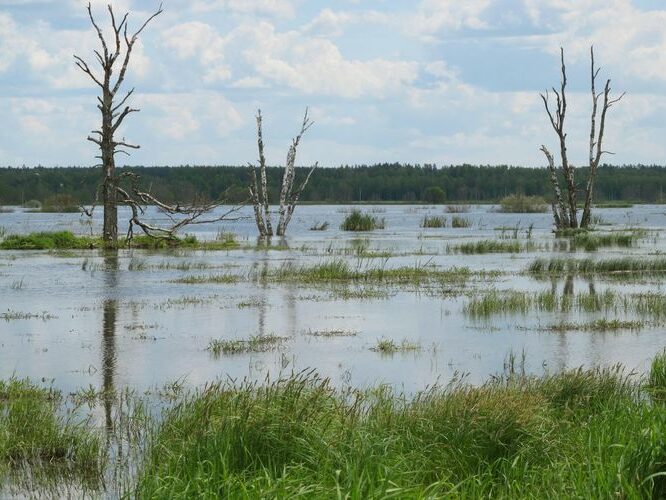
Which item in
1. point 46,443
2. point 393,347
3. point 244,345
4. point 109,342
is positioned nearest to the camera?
point 46,443

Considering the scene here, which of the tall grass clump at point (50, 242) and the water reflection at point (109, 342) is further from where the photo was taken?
the tall grass clump at point (50, 242)

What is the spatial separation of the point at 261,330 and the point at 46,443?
26.7 ft

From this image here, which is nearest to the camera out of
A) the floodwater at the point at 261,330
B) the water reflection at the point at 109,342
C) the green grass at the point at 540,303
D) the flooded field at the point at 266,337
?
the flooded field at the point at 266,337

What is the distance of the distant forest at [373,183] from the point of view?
140000 millimetres

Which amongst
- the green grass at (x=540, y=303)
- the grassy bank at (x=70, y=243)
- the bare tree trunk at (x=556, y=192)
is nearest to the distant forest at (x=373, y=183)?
the bare tree trunk at (x=556, y=192)

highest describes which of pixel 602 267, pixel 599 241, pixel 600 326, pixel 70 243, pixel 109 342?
pixel 599 241

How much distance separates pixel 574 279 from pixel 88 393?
16.8m

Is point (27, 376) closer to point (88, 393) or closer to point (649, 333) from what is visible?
point (88, 393)

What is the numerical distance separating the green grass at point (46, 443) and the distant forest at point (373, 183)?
12179 centimetres

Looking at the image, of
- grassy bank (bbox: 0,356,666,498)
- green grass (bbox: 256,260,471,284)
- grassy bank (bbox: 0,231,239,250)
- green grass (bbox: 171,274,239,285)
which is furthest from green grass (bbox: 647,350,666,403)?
grassy bank (bbox: 0,231,239,250)

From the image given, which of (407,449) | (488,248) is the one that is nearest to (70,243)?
(488,248)

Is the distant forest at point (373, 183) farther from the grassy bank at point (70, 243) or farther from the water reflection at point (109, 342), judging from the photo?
the water reflection at point (109, 342)

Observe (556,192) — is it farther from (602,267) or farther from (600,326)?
(600,326)

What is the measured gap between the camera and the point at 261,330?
17.5 m
